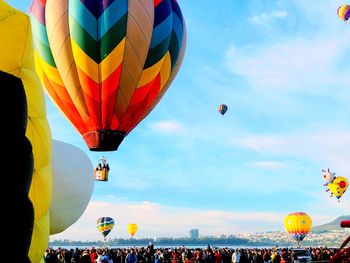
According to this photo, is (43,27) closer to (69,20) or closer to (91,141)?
(69,20)

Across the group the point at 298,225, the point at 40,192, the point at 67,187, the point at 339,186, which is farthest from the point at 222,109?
the point at 40,192

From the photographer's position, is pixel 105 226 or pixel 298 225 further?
pixel 105 226

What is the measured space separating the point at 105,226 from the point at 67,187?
1292 inches

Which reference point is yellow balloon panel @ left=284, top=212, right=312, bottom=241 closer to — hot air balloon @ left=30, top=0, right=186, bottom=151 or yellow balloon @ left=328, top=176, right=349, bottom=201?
yellow balloon @ left=328, top=176, right=349, bottom=201

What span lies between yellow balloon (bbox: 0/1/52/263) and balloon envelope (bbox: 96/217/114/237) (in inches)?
1379

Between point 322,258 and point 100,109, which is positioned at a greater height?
point 100,109

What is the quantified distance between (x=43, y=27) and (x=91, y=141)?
362cm

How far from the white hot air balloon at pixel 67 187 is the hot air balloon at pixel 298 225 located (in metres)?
33.0

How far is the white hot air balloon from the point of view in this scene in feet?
15.7

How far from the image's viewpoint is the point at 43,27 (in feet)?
43.7

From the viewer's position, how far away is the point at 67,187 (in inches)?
194

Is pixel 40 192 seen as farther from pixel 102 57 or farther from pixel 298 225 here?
pixel 298 225

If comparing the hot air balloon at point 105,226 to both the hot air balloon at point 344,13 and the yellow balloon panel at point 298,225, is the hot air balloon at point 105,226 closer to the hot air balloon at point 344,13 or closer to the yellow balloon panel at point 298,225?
the yellow balloon panel at point 298,225

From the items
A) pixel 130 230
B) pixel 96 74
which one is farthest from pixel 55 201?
pixel 130 230
